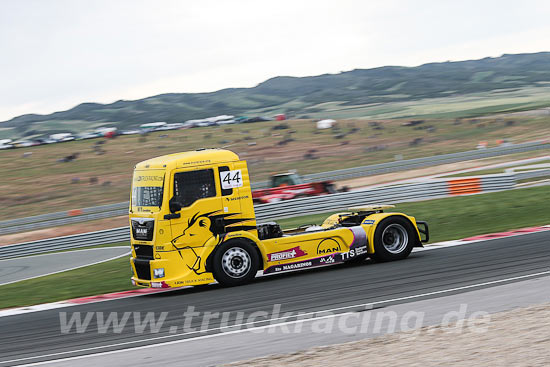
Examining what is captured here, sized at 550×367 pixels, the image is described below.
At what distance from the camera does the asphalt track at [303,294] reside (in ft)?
26.3

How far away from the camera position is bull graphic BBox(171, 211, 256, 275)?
1070 cm

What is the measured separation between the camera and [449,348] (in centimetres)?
630

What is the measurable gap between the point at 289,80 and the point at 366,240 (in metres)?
189

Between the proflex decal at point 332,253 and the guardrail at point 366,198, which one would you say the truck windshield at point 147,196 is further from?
the guardrail at point 366,198

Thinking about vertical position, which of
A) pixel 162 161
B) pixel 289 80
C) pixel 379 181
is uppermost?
pixel 289 80

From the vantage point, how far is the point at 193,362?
672cm

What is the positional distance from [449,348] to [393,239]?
580 centimetres

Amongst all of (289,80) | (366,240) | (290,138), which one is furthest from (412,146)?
(289,80)

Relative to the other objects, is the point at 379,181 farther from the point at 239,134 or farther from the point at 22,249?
the point at 239,134

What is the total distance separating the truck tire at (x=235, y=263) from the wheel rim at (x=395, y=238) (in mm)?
2421

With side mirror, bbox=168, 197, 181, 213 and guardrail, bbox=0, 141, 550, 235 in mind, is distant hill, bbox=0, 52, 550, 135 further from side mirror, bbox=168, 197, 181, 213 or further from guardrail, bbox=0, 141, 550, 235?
side mirror, bbox=168, 197, 181, 213

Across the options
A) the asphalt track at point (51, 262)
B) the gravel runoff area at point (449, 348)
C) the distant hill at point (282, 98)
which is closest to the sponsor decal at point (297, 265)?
the gravel runoff area at point (449, 348)

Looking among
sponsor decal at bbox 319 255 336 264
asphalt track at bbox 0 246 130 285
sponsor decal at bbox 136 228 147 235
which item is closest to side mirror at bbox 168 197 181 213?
sponsor decal at bbox 136 228 147 235

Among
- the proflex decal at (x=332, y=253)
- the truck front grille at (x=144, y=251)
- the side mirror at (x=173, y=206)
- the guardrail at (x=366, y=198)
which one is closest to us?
the side mirror at (x=173, y=206)
